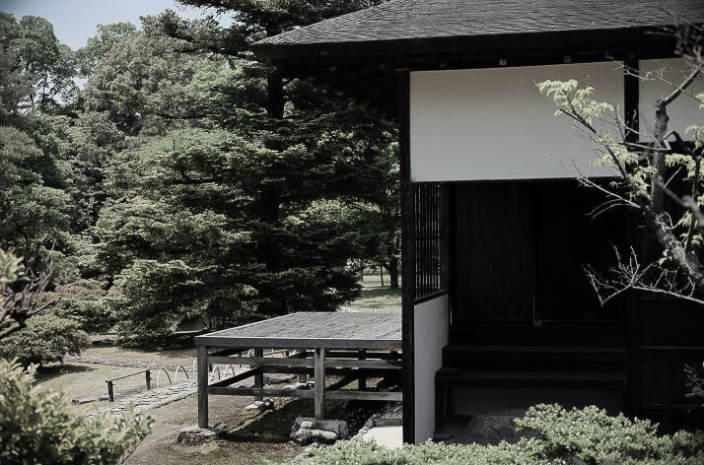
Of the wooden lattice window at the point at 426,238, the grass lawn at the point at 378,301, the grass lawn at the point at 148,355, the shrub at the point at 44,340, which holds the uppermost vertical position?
the wooden lattice window at the point at 426,238

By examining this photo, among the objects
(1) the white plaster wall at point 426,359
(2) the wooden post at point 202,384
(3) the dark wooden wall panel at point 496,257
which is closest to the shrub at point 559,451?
(1) the white plaster wall at point 426,359

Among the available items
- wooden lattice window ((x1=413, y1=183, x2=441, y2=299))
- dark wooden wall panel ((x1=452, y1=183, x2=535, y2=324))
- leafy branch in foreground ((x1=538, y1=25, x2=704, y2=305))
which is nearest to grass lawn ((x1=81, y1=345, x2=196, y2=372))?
dark wooden wall panel ((x1=452, y1=183, x2=535, y2=324))

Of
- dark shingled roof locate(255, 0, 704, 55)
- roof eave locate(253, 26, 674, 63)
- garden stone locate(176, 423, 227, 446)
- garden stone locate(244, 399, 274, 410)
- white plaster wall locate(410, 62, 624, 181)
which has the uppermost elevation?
dark shingled roof locate(255, 0, 704, 55)

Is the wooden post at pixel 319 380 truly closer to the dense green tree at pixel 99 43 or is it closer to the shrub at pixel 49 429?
the shrub at pixel 49 429

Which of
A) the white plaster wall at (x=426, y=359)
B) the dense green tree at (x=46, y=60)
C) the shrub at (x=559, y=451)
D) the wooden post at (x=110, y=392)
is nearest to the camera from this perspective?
the shrub at (x=559, y=451)

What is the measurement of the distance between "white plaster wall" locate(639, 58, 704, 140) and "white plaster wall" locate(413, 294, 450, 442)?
2774 mm

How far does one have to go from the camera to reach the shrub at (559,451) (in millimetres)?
5234

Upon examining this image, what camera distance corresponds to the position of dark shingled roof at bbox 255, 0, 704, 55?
6.64 metres

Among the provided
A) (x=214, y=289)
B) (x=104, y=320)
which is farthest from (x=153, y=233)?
(x=104, y=320)

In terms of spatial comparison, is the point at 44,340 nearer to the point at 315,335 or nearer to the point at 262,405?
the point at 262,405

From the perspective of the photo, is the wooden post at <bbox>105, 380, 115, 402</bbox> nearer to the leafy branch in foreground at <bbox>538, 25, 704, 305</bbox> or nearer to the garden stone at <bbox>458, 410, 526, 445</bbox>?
the garden stone at <bbox>458, 410, 526, 445</bbox>

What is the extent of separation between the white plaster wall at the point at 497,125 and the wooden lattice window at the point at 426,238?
1.61 ft

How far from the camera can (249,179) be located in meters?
18.1

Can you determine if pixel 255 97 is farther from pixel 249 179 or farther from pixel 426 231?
pixel 426 231
